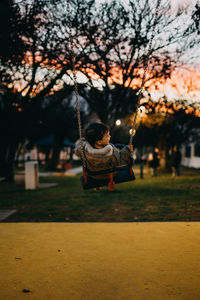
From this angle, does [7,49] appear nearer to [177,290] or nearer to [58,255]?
[58,255]

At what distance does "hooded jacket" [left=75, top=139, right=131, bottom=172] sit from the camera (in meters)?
4.89

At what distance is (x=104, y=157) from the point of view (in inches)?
193

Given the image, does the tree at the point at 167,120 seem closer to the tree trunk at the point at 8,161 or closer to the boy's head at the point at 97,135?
the tree trunk at the point at 8,161

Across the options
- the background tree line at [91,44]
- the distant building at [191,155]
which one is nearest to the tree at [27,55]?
the background tree line at [91,44]

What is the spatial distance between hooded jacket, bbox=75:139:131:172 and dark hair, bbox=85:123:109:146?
118mm

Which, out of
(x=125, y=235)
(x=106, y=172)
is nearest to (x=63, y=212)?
(x=125, y=235)

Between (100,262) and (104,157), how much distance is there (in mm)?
1513

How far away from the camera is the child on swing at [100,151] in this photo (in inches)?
193

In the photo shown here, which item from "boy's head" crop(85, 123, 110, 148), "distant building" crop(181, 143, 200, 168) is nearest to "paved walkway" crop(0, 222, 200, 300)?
"boy's head" crop(85, 123, 110, 148)

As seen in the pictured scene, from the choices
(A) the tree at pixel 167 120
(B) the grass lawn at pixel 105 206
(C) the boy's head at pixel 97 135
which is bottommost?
(B) the grass lawn at pixel 105 206

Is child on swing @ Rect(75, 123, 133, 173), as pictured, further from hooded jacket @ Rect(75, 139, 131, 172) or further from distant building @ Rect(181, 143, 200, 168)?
distant building @ Rect(181, 143, 200, 168)

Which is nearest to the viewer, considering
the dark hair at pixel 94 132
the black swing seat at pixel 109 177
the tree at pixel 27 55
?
the dark hair at pixel 94 132

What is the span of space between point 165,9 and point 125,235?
10540mm

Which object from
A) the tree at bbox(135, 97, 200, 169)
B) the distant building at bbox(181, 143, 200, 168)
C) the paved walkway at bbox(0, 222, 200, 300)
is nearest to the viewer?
the paved walkway at bbox(0, 222, 200, 300)
